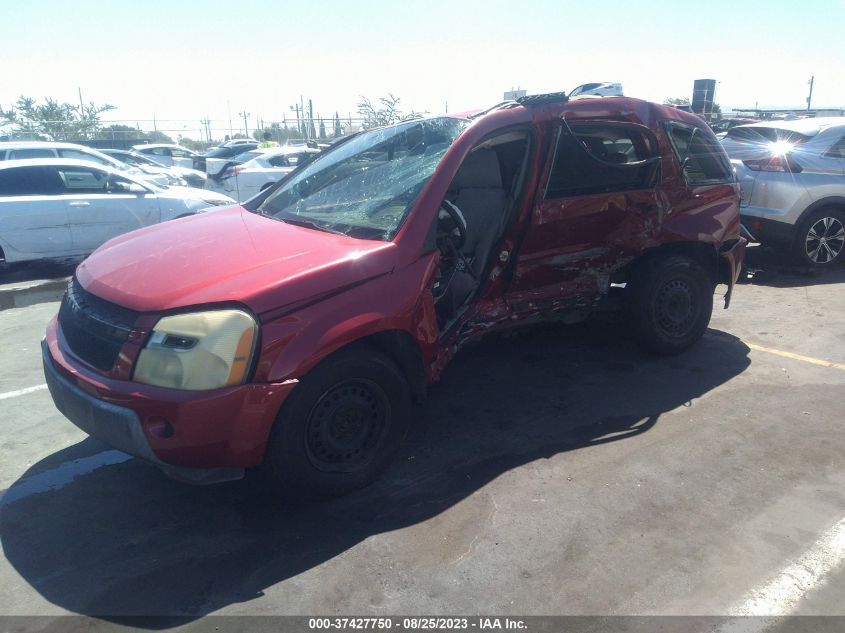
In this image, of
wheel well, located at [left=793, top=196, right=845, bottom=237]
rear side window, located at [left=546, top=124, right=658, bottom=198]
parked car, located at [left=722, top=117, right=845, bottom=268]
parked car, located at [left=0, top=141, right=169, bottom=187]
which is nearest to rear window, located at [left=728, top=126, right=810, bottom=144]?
parked car, located at [left=722, top=117, right=845, bottom=268]

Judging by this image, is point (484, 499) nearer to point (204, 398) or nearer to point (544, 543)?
point (544, 543)

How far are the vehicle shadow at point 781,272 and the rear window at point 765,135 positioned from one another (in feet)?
4.63

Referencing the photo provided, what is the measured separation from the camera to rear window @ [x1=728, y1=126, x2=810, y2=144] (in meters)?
8.59

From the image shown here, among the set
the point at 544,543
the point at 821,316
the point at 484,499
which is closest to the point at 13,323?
the point at 484,499

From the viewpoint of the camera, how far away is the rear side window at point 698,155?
530cm

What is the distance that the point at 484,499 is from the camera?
3596 mm

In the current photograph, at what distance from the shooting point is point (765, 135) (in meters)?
8.81

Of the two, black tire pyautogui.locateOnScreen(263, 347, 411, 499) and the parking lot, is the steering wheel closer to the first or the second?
black tire pyautogui.locateOnScreen(263, 347, 411, 499)

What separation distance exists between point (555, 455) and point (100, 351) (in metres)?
2.51

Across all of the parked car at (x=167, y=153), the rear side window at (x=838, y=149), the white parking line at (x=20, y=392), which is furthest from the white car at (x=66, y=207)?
the parked car at (x=167, y=153)

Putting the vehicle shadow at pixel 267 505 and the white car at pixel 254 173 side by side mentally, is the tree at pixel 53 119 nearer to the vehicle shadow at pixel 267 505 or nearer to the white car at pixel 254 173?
the white car at pixel 254 173

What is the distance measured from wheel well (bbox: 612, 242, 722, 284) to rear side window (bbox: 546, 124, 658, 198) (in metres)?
0.53

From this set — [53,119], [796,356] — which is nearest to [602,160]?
[796,356]

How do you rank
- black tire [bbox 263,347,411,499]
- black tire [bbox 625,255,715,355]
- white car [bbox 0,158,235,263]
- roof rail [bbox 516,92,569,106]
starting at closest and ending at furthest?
1. black tire [bbox 263,347,411,499]
2. roof rail [bbox 516,92,569,106]
3. black tire [bbox 625,255,715,355]
4. white car [bbox 0,158,235,263]
